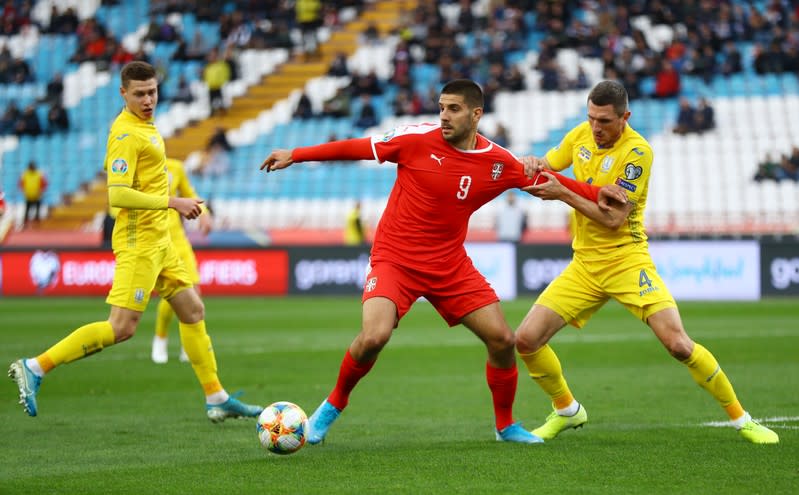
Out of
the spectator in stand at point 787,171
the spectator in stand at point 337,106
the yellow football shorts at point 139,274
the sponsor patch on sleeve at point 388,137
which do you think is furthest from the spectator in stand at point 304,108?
the sponsor patch on sleeve at point 388,137

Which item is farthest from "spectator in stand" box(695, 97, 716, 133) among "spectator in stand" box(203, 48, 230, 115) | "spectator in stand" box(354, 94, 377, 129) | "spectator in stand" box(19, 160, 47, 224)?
"spectator in stand" box(19, 160, 47, 224)

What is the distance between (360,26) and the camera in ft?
123

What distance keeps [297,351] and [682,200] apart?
1637 centimetres

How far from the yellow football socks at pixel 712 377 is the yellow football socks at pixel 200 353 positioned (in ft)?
11.7

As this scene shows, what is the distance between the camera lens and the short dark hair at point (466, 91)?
315 inches

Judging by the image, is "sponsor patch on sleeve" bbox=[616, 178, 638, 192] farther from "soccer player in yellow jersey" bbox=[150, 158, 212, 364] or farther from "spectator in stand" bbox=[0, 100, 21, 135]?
"spectator in stand" bbox=[0, 100, 21, 135]

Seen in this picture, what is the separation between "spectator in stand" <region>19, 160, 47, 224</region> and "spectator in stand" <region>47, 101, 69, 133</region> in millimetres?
3437

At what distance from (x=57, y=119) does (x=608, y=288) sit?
29.8 metres

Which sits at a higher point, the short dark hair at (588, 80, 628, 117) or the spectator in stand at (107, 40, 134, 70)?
the spectator in stand at (107, 40, 134, 70)

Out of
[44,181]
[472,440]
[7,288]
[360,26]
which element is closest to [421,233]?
[472,440]

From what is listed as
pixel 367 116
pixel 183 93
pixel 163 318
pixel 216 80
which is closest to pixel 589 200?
pixel 163 318

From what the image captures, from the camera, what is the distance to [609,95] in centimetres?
820

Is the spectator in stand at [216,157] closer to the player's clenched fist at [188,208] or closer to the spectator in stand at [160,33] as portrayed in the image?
the spectator in stand at [160,33]

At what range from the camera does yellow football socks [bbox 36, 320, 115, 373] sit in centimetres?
889
